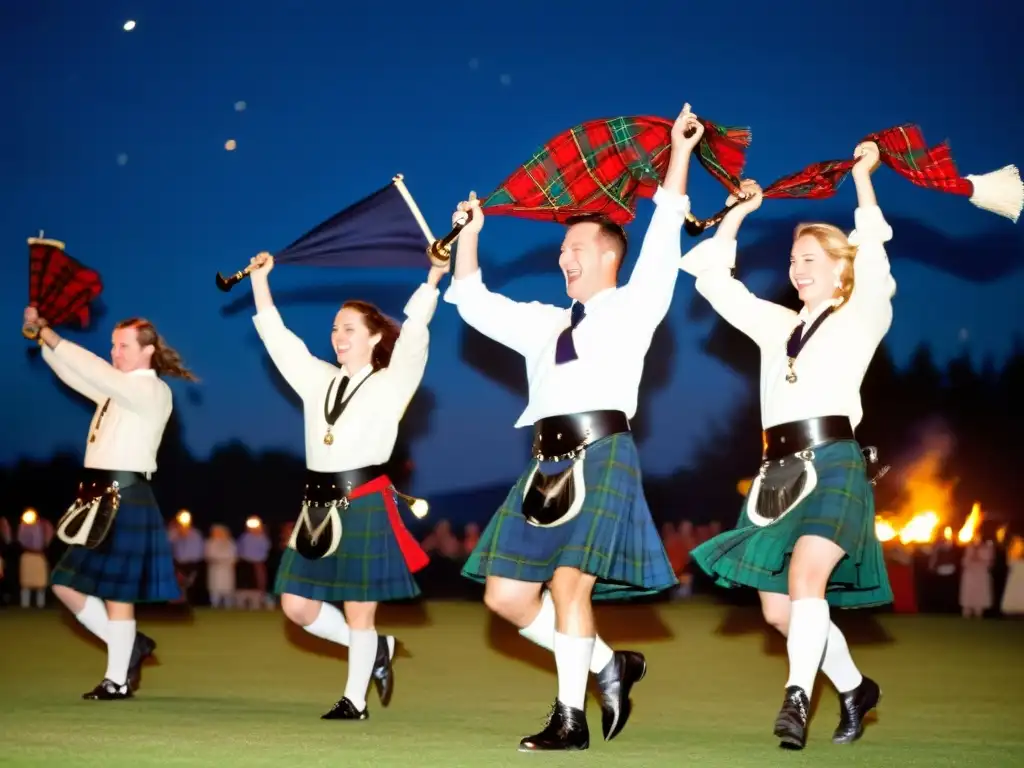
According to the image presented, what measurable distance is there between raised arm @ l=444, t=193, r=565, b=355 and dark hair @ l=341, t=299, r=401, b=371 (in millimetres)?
883

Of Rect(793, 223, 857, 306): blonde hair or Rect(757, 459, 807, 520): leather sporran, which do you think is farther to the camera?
Rect(793, 223, 857, 306): blonde hair

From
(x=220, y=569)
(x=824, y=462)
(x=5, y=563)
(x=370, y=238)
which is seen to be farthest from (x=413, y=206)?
(x=5, y=563)

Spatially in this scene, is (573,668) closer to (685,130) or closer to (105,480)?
(685,130)

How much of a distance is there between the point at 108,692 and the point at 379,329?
2.15 meters

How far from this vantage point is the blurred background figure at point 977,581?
1562 cm

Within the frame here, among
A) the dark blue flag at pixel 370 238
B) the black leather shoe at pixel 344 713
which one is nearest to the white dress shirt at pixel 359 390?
the dark blue flag at pixel 370 238

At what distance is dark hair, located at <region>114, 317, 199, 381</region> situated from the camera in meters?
7.09

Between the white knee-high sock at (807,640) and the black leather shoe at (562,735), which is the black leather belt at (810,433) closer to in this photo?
the white knee-high sock at (807,640)

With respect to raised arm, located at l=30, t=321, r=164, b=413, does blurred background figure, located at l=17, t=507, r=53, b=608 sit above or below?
below

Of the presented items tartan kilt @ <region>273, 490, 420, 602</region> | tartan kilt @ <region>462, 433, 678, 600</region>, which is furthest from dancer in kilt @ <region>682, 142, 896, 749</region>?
tartan kilt @ <region>273, 490, 420, 602</region>

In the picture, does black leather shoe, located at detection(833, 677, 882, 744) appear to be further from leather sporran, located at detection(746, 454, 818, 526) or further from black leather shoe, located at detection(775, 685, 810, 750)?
leather sporran, located at detection(746, 454, 818, 526)

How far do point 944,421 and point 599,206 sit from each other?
76.4 feet

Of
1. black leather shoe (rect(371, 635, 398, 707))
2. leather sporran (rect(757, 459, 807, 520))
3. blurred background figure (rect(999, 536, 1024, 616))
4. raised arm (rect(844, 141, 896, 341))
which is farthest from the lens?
blurred background figure (rect(999, 536, 1024, 616))

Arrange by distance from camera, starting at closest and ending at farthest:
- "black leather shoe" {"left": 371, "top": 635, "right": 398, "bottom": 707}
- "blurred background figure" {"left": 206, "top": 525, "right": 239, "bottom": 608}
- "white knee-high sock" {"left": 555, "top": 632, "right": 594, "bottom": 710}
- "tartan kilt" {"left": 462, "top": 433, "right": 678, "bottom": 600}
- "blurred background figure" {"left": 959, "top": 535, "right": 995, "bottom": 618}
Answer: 1. "white knee-high sock" {"left": 555, "top": 632, "right": 594, "bottom": 710}
2. "tartan kilt" {"left": 462, "top": 433, "right": 678, "bottom": 600}
3. "black leather shoe" {"left": 371, "top": 635, "right": 398, "bottom": 707}
4. "blurred background figure" {"left": 959, "top": 535, "right": 995, "bottom": 618}
5. "blurred background figure" {"left": 206, "top": 525, "right": 239, "bottom": 608}
